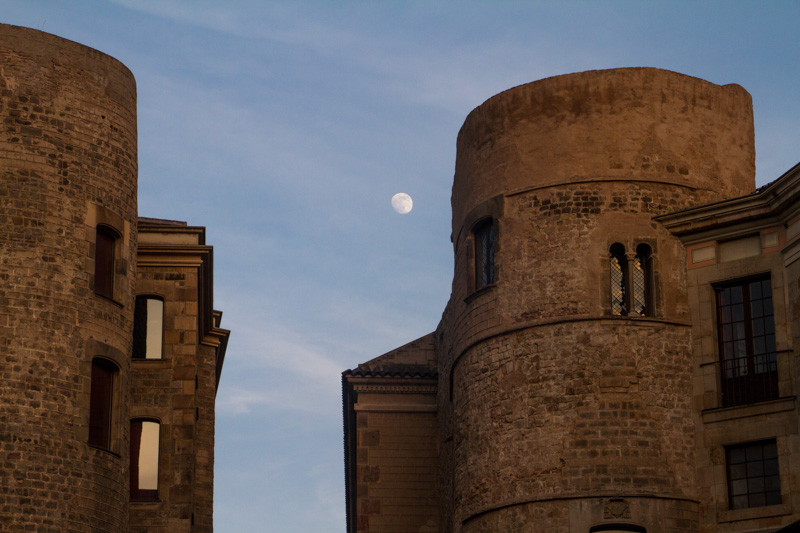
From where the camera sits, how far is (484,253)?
3850cm

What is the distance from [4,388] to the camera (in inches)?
1266

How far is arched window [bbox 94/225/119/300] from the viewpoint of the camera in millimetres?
35031

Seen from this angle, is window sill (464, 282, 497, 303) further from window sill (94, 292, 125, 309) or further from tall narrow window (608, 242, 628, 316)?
window sill (94, 292, 125, 309)

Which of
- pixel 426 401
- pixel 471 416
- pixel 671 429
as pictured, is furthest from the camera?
pixel 426 401

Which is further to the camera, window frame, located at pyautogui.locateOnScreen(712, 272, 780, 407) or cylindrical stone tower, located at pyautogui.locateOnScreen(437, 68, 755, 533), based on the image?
cylindrical stone tower, located at pyautogui.locateOnScreen(437, 68, 755, 533)

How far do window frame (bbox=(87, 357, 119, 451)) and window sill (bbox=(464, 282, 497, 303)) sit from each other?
8.68 meters

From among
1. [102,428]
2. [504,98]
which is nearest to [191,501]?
[102,428]

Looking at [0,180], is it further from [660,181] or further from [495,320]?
[660,181]

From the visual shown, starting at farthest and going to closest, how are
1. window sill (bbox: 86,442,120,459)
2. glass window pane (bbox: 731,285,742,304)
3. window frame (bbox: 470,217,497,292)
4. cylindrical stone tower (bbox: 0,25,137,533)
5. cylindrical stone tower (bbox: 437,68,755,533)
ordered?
window frame (bbox: 470,217,497,292) → glass window pane (bbox: 731,285,742,304) → cylindrical stone tower (bbox: 437,68,755,533) → window sill (bbox: 86,442,120,459) → cylindrical stone tower (bbox: 0,25,137,533)

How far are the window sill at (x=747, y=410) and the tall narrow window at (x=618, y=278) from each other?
301cm

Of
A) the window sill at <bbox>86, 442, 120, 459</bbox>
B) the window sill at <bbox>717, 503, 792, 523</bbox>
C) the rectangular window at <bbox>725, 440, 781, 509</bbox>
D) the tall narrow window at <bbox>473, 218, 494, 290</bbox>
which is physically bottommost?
the window sill at <bbox>717, 503, 792, 523</bbox>

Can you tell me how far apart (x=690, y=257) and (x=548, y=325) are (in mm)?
3739

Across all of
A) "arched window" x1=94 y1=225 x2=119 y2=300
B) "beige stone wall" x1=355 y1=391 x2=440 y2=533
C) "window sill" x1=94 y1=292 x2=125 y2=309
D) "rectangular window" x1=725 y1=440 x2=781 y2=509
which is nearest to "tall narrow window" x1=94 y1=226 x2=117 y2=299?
"arched window" x1=94 y1=225 x2=119 y2=300

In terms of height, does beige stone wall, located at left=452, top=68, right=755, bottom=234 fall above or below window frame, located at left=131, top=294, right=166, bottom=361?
above
